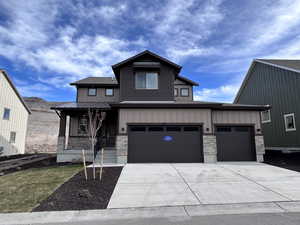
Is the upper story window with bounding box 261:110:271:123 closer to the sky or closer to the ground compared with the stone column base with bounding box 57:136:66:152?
closer to the sky

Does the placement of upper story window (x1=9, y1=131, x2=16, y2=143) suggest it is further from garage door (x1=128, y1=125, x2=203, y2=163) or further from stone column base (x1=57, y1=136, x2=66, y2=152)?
garage door (x1=128, y1=125, x2=203, y2=163)

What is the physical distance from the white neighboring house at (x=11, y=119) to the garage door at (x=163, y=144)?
13568 mm

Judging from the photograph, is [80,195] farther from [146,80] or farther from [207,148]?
[146,80]

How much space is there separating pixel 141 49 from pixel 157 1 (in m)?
3.95

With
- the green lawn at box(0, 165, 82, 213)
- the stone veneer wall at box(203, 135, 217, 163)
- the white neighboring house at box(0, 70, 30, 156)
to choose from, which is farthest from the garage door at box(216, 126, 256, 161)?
the white neighboring house at box(0, 70, 30, 156)

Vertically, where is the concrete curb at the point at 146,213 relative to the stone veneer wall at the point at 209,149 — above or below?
below

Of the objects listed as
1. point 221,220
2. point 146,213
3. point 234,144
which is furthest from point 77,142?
point 221,220

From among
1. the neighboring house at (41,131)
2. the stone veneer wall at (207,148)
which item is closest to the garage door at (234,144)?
the stone veneer wall at (207,148)

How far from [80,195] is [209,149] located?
7.92 m

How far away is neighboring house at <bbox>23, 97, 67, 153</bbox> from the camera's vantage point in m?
21.3

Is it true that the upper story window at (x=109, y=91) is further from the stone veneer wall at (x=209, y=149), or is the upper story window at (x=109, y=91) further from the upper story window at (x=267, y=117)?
the upper story window at (x=267, y=117)

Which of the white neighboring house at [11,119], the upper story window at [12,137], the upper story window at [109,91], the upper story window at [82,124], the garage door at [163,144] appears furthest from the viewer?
the upper story window at [12,137]

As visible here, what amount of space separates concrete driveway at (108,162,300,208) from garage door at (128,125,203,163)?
Answer: 2.53 meters

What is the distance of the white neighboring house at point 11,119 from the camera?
52.5ft
